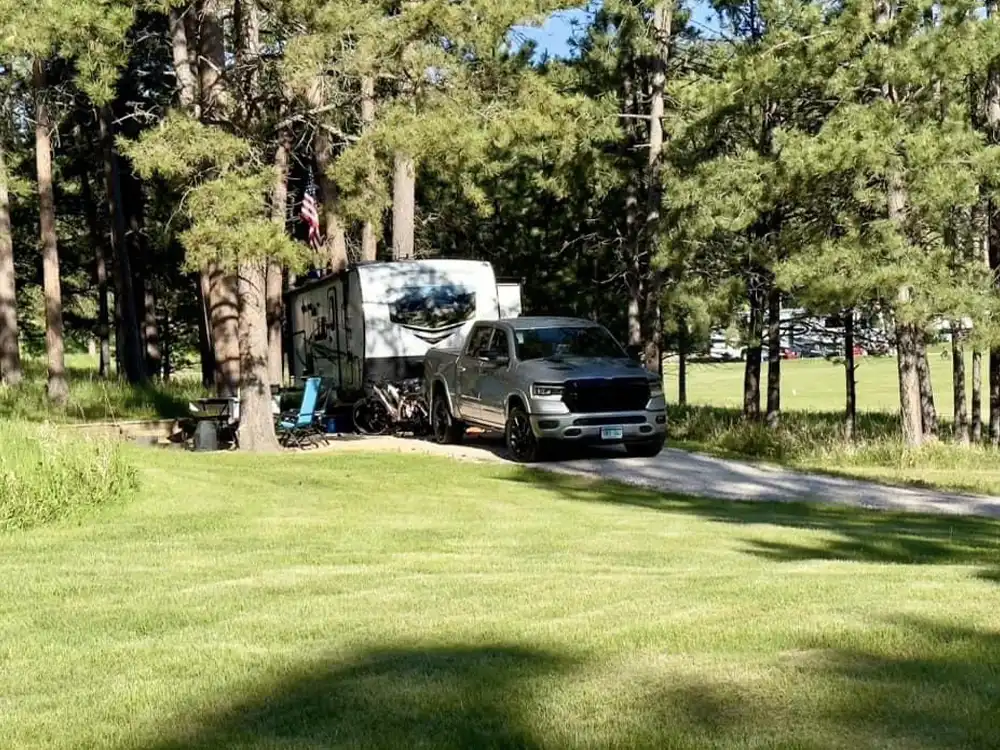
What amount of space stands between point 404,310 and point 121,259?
477 inches

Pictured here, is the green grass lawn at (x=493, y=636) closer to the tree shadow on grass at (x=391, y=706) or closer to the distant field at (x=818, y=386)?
the tree shadow on grass at (x=391, y=706)

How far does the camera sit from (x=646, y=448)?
55.9 ft

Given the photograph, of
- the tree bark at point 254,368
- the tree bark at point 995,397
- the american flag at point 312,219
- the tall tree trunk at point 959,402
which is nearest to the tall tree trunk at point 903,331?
the tall tree trunk at point 959,402

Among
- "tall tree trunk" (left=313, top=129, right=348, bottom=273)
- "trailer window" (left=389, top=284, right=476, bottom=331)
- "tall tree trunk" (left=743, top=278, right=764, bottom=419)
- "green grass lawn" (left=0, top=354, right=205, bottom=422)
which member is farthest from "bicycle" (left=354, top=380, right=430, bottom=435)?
"tall tree trunk" (left=743, top=278, right=764, bottom=419)

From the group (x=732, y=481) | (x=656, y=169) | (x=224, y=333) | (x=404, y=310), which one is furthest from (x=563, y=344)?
(x=656, y=169)

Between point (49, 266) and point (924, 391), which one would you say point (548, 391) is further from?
point (49, 266)

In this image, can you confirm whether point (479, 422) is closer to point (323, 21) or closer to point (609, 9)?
point (323, 21)

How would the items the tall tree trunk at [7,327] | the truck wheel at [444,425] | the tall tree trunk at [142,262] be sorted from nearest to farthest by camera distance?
the truck wheel at [444,425]
the tall tree trunk at [7,327]
the tall tree trunk at [142,262]

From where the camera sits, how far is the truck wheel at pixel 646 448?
1672cm

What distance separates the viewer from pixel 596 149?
25141 mm

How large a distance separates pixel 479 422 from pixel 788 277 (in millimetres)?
4764

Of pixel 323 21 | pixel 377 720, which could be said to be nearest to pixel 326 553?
pixel 377 720

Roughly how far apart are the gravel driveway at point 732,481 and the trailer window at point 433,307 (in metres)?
2.64

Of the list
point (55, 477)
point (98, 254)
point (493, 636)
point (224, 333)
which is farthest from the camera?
point (98, 254)
